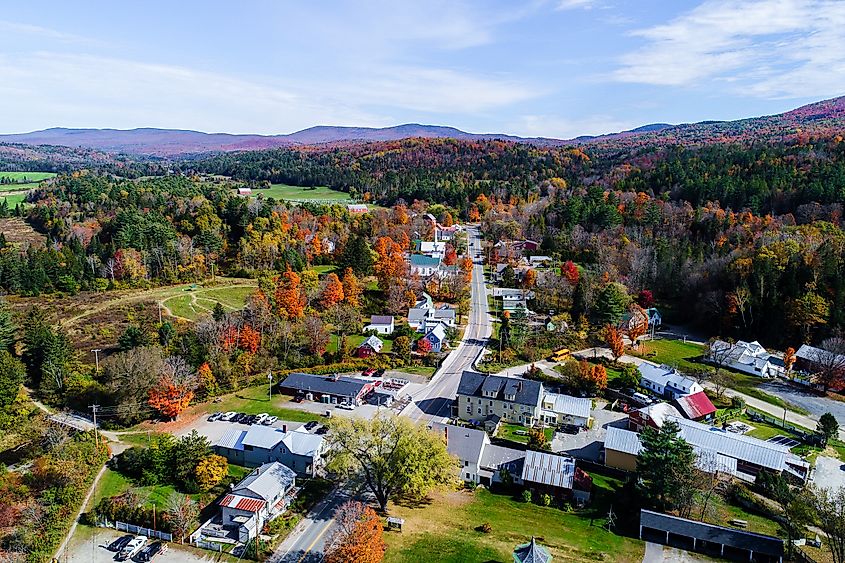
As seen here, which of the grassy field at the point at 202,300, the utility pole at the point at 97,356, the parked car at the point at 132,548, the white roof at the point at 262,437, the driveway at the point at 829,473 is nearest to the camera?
the parked car at the point at 132,548

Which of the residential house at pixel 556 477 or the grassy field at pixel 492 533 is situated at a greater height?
the residential house at pixel 556 477

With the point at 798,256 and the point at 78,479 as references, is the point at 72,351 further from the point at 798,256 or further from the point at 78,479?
the point at 798,256

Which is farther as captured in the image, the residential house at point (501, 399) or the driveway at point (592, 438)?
the residential house at point (501, 399)

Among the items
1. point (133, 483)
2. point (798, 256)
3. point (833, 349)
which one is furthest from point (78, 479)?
point (798, 256)

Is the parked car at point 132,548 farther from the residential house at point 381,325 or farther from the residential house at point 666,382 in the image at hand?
the residential house at point 666,382

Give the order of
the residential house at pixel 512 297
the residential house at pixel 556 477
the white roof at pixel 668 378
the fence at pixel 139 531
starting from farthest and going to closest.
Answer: the residential house at pixel 512 297, the white roof at pixel 668 378, the residential house at pixel 556 477, the fence at pixel 139 531

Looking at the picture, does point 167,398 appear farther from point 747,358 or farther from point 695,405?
point 747,358

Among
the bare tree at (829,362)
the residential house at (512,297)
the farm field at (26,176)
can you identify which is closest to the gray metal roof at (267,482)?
the residential house at (512,297)

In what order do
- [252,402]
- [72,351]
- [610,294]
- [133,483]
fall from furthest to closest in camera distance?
[610,294]
[72,351]
[252,402]
[133,483]
